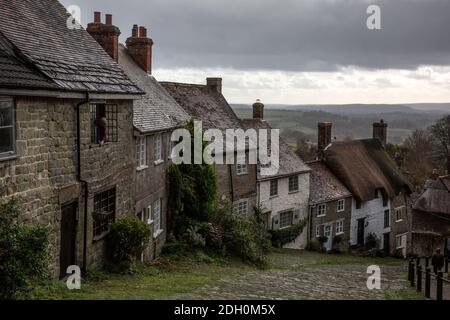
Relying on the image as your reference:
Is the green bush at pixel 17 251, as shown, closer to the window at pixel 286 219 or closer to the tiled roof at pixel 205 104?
the tiled roof at pixel 205 104

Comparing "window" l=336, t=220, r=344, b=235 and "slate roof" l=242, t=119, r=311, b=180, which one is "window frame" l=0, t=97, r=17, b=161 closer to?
"slate roof" l=242, t=119, r=311, b=180

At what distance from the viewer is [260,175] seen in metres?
32.7

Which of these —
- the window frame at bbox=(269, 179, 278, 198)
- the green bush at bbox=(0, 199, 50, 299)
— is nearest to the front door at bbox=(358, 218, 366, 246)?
the window frame at bbox=(269, 179, 278, 198)

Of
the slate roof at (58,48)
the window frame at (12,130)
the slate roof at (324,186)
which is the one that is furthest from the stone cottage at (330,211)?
the window frame at (12,130)

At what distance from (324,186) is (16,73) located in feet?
99.4

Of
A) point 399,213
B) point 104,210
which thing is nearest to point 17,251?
point 104,210

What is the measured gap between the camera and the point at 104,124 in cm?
1434

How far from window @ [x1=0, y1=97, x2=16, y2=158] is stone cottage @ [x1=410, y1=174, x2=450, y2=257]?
42252 millimetres

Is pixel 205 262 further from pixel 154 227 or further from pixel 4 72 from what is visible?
pixel 4 72

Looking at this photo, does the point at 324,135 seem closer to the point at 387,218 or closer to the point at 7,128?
the point at 387,218

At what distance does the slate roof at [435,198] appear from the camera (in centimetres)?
4941

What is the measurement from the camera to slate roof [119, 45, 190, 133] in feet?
63.9
